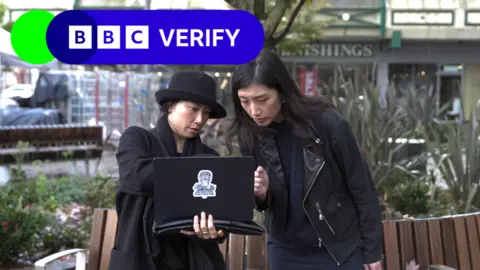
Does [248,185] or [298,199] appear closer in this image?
[248,185]

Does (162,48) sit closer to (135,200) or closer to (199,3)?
(135,200)

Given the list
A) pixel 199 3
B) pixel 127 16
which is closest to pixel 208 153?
pixel 127 16

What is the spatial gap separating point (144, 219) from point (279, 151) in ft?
1.96

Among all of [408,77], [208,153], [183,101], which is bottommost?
[208,153]

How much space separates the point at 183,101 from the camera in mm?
2090

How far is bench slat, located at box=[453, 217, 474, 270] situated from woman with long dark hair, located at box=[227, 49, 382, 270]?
1313 mm

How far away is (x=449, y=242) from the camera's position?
3451 mm

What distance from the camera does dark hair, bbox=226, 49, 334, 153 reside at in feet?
7.32

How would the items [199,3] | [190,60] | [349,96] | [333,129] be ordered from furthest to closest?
[199,3] < [349,96] < [190,60] < [333,129]

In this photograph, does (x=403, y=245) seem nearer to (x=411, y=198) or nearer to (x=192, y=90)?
(x=192, y=90)

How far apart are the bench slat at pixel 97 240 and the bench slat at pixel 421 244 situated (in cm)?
157

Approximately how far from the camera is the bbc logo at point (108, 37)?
3625mm

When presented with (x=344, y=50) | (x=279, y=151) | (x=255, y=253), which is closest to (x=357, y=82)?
(x=255, y=253)

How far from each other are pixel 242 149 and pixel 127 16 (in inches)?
61.0
